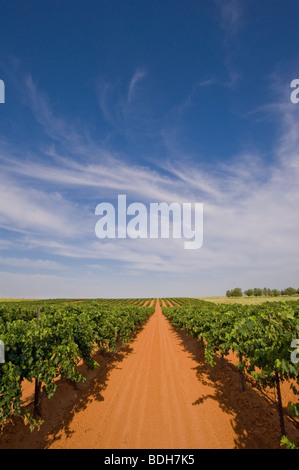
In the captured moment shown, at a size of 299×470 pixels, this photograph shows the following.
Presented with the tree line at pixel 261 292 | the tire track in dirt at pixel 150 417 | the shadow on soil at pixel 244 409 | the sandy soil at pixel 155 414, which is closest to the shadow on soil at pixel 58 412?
the sandy soil at pixel 155 414

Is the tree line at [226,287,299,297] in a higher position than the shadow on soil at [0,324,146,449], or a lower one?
lower

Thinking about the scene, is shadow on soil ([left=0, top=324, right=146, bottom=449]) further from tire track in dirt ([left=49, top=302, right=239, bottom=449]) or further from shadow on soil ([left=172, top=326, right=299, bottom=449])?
shadow on soil ([left=172, top=326, right=299, bottom=449])

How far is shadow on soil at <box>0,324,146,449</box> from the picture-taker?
7020mm

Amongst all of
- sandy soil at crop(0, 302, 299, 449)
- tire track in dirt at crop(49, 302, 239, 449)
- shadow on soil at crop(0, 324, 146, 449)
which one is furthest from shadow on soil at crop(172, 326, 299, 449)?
shadow on soil at crop(0, 324, 146, 449)

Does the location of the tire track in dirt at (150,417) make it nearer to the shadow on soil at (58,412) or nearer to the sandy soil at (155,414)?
the sandy soil at (155,414)

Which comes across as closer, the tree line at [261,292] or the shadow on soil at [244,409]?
the shadow on soil at [244,409]

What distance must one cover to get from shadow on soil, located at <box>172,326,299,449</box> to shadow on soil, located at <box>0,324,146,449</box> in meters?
5.04

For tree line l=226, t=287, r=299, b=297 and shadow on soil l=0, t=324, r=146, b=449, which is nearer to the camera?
shadow on soil l=0, t=324, r=146, b=449

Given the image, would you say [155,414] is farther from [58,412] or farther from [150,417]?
[58,412]

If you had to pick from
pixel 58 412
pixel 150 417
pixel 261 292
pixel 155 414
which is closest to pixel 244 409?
pixel 155 414

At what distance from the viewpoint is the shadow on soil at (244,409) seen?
23.0 ft
